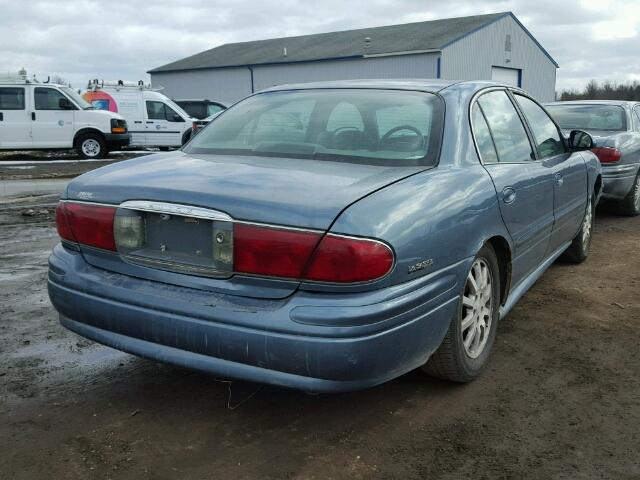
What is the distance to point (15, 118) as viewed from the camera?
54.5 feet

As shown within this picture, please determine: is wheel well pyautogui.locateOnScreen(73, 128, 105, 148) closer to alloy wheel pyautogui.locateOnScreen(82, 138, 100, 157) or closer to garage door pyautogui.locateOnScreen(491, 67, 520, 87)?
alloy wheel pyautogui.locateOnScreen(82, 138, 100, 157)

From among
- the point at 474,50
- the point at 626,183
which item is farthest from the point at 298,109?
the point at 474,50

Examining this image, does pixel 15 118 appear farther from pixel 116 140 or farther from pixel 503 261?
pixel 503 261

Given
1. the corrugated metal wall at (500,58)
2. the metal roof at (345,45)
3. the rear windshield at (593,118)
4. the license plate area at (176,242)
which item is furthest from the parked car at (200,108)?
the license plate area at (176,242)

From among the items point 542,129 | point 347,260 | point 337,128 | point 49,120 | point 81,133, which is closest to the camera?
point 347,260

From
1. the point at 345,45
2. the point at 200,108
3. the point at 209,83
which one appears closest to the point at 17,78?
the point at 200,108

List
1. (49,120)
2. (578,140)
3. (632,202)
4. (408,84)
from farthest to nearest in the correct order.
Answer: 1. (49,120)
2. (632,202)
3. (578,140)
4. (408,84)

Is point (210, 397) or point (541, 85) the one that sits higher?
point (541, 85)

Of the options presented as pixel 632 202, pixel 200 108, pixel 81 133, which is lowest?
pixel 632 202

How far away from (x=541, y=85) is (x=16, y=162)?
30.1 meters

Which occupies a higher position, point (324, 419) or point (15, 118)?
point (15, 118)

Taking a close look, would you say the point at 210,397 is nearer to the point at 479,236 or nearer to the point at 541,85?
the point at 479,236

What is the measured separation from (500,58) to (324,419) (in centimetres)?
3428

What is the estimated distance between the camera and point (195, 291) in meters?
2.57
